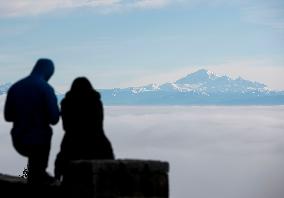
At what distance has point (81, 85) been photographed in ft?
33.0

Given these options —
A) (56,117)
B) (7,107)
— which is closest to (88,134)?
(56,117)

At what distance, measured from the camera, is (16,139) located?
392 inches

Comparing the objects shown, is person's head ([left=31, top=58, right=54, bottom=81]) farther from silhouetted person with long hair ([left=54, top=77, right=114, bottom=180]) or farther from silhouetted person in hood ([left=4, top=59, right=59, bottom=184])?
silhouetted person with long hair ([left=54, top=77, right=114, bottom=180])

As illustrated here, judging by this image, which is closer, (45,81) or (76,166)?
(76,166)

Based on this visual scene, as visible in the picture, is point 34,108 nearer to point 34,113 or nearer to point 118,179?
point 34,113

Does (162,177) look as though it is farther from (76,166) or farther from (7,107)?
(7,107)

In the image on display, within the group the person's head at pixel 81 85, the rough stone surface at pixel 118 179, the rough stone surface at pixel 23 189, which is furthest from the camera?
the person's head at pixel 81 85

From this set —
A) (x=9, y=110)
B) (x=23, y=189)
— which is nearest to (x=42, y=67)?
(x=9, y=110)

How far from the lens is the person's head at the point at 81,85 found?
10.0 meters

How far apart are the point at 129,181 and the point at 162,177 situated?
1.53ft

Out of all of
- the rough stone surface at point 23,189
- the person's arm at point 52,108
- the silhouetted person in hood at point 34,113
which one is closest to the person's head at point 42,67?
the silhouetted person in hood at point 34,113

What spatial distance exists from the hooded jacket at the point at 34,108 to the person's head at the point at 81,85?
0.33 metres

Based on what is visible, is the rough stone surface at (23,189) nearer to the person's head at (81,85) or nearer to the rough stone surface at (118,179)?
the rough stone surface at (118,179)

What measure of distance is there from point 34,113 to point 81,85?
30.0 inches
